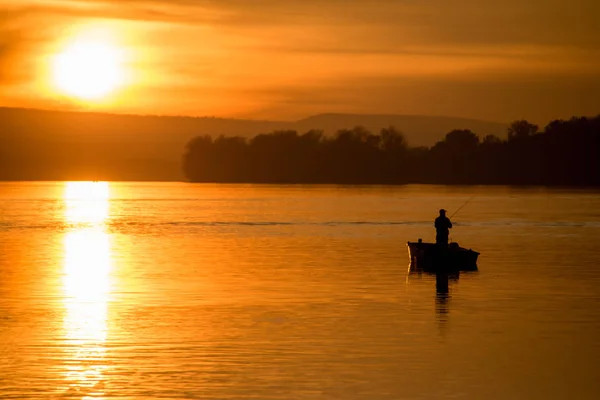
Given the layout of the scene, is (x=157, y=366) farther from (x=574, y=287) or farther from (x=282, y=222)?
(x=282, y=222)

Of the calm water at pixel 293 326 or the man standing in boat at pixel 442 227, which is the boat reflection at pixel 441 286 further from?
the man standing in boat at pixel 442 227

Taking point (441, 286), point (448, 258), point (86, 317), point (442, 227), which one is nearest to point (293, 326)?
point (86, 317)

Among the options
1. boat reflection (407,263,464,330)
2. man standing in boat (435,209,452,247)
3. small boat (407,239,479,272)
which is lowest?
boat reflection (407,263,464,330)

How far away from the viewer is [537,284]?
37.3 m

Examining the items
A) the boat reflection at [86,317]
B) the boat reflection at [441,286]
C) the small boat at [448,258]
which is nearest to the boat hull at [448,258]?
the small boat at [448,258]

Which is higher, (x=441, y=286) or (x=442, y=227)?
(x=442, y=227)

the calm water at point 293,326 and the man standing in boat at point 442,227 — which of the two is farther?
the man standing in boat at point 442,227

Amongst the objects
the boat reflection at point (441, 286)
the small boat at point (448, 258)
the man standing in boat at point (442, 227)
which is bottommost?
the boat reflection at point (441, 286)

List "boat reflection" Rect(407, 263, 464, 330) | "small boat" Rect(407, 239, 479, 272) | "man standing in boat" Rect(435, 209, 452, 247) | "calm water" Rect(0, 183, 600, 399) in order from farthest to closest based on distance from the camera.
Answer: "small boat" Rect(407, 239, 479, 272) → "man standing in boat" Rect(435, 209, 452, 247) → "boat reflection" Rect(407, 263, 464, 330) → "calm water" Rect(0, 183, 600, 399)

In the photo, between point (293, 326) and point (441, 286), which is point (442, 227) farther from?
point (293, 326)

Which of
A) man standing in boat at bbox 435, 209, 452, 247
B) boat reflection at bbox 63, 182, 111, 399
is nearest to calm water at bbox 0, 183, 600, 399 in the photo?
boat reflection at bbox 63, 182, 111, 399

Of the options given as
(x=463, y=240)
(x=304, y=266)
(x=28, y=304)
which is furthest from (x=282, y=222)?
(x=28, y=304)

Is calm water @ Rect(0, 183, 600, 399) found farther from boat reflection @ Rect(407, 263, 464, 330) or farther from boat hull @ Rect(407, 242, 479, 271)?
boat hull @ Rect(407, 242, 479, 271)

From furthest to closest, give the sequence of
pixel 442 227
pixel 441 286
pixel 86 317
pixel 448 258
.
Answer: pixel 448 258
pixel 442 227
pixel 441 286
pixel 86 317
